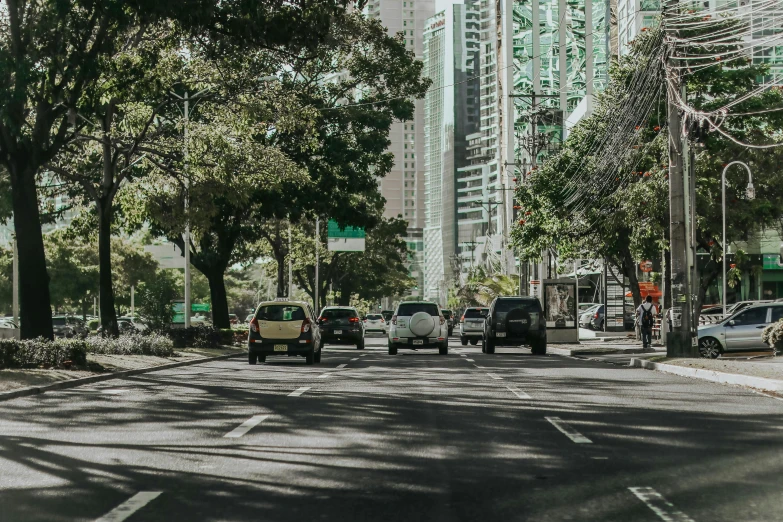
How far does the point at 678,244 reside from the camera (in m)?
27.5

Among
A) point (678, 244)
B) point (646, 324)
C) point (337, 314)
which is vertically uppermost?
point (678, 244)

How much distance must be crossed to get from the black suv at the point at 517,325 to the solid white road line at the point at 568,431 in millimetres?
22335

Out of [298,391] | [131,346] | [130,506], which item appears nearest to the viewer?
[130,506]

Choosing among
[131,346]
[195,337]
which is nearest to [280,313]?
[131,346]

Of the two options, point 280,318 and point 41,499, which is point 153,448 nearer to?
point 41,499

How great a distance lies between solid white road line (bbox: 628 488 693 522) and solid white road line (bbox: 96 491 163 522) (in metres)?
3.50

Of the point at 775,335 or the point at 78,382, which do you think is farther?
the point at 775,335

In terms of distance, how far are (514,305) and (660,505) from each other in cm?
2848

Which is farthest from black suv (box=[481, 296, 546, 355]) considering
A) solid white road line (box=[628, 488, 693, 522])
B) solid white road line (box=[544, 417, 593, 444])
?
solid white road line (box=[628, 488, 693, 522])

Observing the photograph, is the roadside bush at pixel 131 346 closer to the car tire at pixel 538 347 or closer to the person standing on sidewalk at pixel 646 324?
the car tire at pixel 538 347

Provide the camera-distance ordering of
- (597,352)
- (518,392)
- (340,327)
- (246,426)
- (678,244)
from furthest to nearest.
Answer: (340,327) < (597,352) < (678,244) < (518,392) < (246,426)

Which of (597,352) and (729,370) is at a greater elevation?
(729,370)

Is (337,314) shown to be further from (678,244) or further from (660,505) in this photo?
(660,505)

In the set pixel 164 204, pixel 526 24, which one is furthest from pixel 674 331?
pixel 526 24
